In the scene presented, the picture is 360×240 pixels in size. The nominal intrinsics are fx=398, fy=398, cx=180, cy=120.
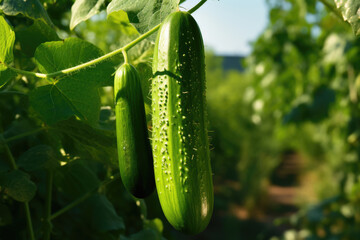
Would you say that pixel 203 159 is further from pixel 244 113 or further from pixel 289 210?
pixel 244 113

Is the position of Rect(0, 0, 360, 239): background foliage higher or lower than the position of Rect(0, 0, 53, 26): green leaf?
lower

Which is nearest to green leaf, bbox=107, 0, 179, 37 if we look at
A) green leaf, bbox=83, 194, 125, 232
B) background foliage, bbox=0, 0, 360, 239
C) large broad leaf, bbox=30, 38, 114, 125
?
background foliage, bbox=0, 0, 360, 239

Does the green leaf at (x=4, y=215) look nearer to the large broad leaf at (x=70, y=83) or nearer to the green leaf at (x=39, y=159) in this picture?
the green leaf at (x=39, y=159)

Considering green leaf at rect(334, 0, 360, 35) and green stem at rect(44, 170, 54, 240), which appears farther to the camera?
green stem at rect(44, 170, 54, 240)

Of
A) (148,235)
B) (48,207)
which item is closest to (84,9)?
(48,207)

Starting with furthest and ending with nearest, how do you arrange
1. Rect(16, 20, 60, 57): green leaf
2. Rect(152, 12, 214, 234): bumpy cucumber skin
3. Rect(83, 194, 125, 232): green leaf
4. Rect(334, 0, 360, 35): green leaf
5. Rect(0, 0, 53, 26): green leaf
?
1. Rect(83, 194, 125, 232): green leaf
2. Rect(16, 20, 60, 57): green leaf
3. Rect(0, 0, 53, 26): green leaf
4. Rect(334, 0, 360, 35): green leaf
5. Rect(152, 12, 214, 234): bumpy cucumber skin

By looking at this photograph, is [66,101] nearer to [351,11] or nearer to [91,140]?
[91,140]

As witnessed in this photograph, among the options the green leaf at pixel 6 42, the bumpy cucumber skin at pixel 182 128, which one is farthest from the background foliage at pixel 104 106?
the bumpy cucumber skin at pixel 182 128

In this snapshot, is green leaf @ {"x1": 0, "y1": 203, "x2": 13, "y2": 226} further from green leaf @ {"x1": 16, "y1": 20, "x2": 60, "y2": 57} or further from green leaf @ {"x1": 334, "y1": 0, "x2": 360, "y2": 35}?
green leaf @ {"x1": 334, "y1": 0, "x2": 360, "y2": 35}
